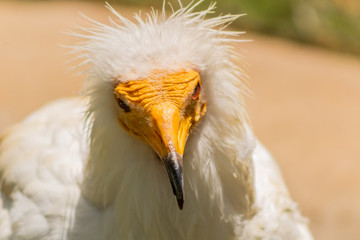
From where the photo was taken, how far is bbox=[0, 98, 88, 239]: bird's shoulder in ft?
12.1

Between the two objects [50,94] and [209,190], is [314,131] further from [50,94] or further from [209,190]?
[209,190]

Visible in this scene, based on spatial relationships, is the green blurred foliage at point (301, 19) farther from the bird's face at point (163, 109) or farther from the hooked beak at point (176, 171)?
the hooked beak at point (176, 171)

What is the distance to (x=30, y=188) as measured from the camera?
3.81 m

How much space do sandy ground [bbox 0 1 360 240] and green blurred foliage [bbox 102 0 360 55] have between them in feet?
0.91

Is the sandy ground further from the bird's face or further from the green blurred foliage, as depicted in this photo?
the bird's face

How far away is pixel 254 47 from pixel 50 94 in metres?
3.13

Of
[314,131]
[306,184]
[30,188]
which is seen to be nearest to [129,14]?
[314,131]

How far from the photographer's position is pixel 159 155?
296cm

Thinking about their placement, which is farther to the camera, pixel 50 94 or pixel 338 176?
pixel 50 94

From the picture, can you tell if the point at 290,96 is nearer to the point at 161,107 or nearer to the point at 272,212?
the point at 272,212

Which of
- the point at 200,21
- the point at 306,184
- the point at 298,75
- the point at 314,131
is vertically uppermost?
the point at 200,21

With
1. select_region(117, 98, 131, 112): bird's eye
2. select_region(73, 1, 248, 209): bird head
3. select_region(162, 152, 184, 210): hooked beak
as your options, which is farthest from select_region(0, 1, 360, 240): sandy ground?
select_region(162, 152, 184, 210): hooked beak

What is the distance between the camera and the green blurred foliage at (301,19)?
30.5 ft

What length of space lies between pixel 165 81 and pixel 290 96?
497 centimetres
